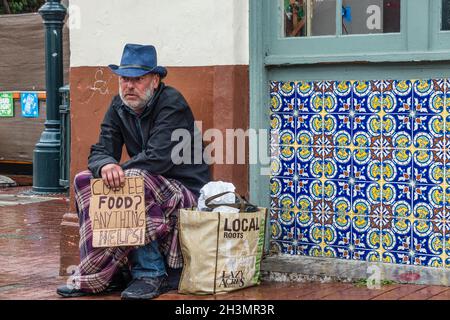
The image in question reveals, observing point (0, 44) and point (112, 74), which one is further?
point (0, 44)

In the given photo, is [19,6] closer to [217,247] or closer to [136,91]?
[136,91]

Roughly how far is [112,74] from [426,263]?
256 centimetres

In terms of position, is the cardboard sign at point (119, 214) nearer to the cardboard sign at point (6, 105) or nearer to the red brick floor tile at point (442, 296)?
the red brick floor tile at point (442, 296)

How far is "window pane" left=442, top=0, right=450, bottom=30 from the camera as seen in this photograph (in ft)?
17.6

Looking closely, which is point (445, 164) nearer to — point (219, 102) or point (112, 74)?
point (219, 102)

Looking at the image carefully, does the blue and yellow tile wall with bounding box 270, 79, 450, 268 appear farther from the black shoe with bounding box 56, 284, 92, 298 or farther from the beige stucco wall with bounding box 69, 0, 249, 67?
the black shoe with bounding box 56, 284, 92, 298

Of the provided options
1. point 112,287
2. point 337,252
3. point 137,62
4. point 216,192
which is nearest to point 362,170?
point 337,252

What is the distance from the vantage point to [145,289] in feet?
18.0

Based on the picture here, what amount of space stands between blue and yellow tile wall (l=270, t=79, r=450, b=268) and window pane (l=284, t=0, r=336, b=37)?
0.36m

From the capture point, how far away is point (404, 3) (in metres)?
5.46

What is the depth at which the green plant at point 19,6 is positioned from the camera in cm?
1662

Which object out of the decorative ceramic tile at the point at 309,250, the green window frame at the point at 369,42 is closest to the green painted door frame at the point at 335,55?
the green window frame at the point at 369,42
